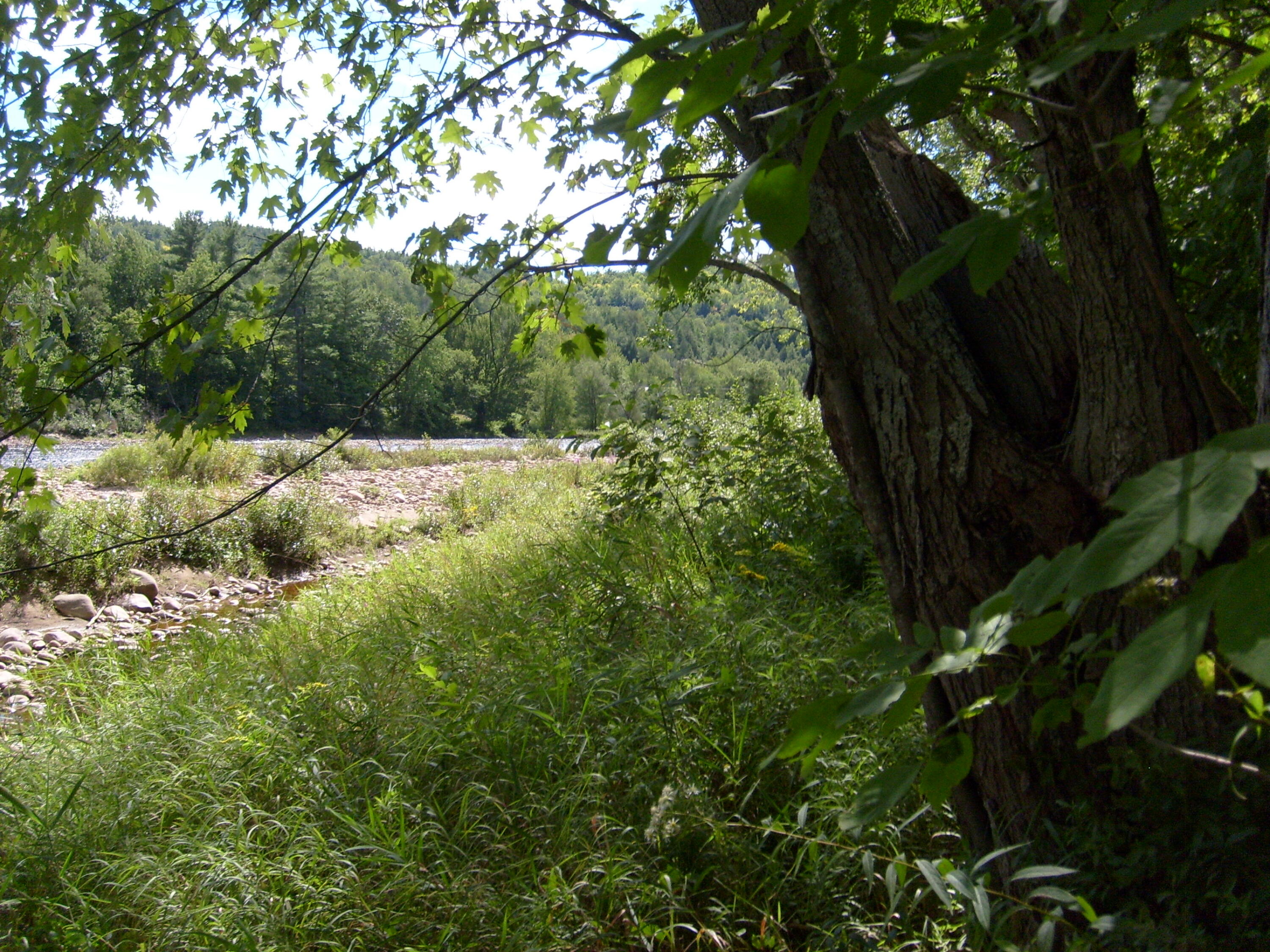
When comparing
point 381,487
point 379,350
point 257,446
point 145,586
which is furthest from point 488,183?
point 379,350

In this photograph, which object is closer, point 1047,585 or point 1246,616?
point 1246,616

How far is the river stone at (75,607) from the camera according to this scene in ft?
25.8

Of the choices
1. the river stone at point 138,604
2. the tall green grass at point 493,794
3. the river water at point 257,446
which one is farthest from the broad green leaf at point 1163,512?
the river water at point 257,446

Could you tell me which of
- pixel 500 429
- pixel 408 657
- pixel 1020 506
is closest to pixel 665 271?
pixel 1020 506

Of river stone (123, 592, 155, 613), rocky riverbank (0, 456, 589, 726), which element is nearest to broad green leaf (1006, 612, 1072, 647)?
rocky riverbank (0, 456, 589, 726)

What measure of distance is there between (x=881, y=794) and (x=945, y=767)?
0.08m

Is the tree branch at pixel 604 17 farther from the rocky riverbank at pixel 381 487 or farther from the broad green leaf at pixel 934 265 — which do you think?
the rocky riverbank at pixel 381 487

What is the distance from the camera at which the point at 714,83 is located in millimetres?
595

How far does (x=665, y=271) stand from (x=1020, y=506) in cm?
141

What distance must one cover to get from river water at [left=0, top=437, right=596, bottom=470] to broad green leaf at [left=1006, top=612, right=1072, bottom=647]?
41.9 feet

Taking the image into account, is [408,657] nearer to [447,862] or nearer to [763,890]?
[447,862]

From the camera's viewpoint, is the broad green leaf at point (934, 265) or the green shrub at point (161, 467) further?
the green shrub at point (161, 467)

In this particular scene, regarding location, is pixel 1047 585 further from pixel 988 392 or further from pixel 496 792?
pixel 496 792

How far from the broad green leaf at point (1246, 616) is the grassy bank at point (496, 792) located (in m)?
1.13
